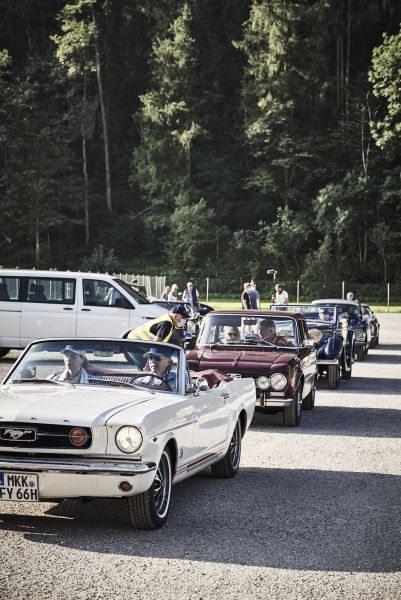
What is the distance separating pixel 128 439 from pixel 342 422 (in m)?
7.74

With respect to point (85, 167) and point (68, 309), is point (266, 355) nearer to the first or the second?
point (68, 309)

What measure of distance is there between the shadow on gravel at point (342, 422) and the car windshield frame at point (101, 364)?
4.81 m

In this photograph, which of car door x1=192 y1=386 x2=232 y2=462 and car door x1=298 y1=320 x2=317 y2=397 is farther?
car door x1=298 y1=320 x2=317 y2=397

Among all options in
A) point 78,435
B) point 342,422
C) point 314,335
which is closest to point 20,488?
point 78,435

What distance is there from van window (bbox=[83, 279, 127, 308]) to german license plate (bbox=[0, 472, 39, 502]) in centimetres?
1743

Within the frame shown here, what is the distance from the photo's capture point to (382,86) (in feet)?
248

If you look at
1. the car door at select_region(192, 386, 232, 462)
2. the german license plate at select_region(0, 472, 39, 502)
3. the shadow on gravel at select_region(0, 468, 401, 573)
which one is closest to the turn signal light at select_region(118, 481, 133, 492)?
the shadow on gravel at select_region(0, 468, 401, 573)

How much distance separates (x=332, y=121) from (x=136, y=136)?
16.2 meters

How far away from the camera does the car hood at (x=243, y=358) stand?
46.7 ft

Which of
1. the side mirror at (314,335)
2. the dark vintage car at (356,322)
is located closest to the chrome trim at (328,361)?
the side mirror at (314,335)

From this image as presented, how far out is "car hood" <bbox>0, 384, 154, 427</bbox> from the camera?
7379mm

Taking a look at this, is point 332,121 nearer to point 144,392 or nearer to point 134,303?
point 134,303

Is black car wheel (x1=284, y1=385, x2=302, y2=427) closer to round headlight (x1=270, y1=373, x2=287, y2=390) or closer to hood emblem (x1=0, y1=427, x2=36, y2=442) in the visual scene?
round headlight (x1=270, y1=373, x2=287, y2=390)

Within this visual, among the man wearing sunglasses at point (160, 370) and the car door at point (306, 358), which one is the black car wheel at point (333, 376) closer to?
the car door at point (306, 358)
